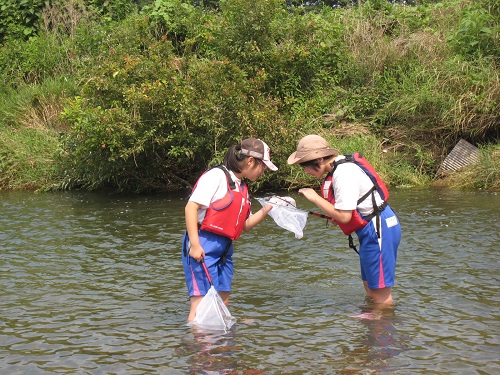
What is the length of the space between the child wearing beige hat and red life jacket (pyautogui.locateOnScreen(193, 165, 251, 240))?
1.68 feet

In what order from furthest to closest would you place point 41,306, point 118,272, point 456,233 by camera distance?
point 456,233
point 118,272
point 41,306

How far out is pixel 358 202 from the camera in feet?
19.7

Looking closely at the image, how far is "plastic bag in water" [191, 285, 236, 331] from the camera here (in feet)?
18.9

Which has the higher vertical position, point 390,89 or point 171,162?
point 390,89

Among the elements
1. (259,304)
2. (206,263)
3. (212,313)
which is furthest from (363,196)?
(259,304)

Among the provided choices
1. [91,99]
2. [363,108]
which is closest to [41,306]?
[91,99]

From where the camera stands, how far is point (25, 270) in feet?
28.1

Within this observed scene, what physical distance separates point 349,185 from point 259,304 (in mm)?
1850

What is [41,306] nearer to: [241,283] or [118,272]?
[118,272]

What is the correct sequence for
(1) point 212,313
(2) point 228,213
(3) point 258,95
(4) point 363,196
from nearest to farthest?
(2) point 228,213
(1) point 212,313
(4) point 363,196
(3) point 258,95

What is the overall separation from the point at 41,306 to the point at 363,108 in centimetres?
1101

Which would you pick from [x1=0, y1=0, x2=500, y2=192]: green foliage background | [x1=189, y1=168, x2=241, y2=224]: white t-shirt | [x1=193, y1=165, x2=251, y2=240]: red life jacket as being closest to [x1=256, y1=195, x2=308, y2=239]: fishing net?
[x1=193, y1=165, x2=251, y2=240]: red life jacket

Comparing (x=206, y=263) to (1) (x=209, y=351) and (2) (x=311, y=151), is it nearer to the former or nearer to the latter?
(1) (x=209, y=351)

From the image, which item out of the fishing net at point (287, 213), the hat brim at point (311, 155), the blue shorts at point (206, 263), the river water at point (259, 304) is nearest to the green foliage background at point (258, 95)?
the river water at point (259, 304)
